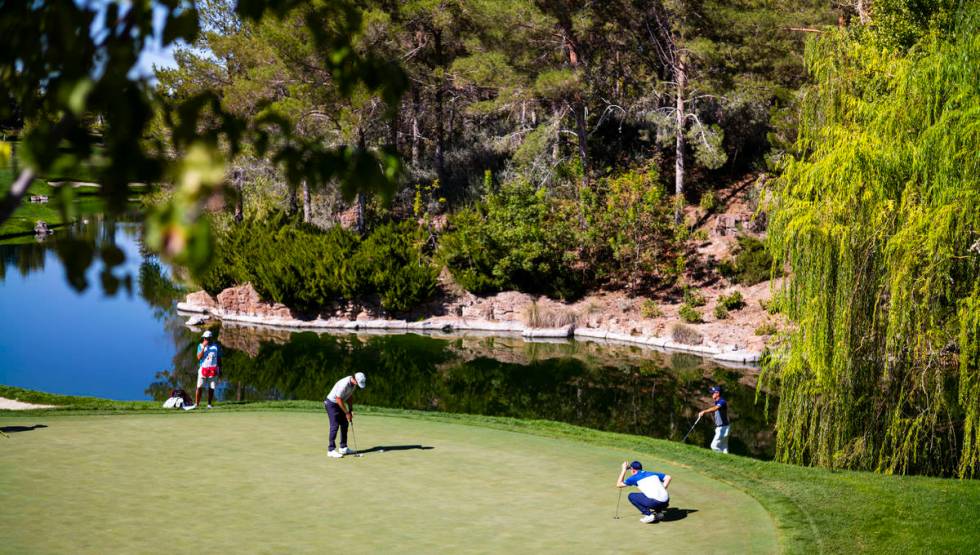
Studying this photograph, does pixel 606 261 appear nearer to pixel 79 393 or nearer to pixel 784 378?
pixel 79 393

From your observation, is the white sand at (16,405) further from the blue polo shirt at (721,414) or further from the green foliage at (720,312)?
the green foliage at (720,312)

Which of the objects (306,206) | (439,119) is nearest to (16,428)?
(306,206)

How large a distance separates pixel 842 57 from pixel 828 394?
6587mm

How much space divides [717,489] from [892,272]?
4.79 meters

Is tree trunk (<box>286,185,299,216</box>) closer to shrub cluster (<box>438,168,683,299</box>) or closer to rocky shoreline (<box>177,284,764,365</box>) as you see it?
rocky shoreline (<box>177,284,764,365</box>)

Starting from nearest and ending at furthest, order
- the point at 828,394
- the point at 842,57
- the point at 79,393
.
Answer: the point at 828,394, the point at 842,57, the point at 79,393

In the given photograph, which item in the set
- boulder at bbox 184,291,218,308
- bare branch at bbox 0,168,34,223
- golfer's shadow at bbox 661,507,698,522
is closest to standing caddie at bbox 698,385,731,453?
golfer's shadow at bbox 661,507,698,522

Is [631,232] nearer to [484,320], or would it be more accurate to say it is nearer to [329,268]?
[484,320]

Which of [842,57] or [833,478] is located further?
[842,57]

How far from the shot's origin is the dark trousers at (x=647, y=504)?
1262 centimetres

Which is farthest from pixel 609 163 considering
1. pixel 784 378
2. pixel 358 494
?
pixel 358 494

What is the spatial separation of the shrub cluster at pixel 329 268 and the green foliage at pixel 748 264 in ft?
40.6

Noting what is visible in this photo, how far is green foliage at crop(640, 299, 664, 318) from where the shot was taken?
4109 cm

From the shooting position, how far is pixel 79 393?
30406mm
